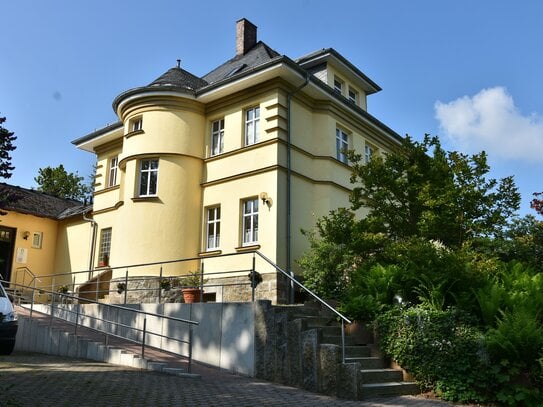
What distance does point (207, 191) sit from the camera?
19.4 m

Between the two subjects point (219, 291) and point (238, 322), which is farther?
point (219, 291)

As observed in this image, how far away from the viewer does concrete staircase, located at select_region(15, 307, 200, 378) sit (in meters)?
11.5

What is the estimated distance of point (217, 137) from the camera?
2002cm

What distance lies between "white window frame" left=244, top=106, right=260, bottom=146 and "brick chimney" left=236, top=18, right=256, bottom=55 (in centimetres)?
533

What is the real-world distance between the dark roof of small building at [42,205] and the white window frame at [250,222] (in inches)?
418

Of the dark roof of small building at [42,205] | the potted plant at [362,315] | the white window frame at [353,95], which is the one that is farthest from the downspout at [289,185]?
the dark roof of small building at [42,205]

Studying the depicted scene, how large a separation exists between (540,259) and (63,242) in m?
21.4

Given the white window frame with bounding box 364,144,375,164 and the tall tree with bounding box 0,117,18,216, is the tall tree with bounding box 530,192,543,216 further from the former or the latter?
the tall tree with bounding box 0,117,18,216

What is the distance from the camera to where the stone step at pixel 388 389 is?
945 cm

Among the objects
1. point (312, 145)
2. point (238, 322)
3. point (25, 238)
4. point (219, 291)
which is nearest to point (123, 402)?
point (238, 322)

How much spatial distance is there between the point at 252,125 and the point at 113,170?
875cm

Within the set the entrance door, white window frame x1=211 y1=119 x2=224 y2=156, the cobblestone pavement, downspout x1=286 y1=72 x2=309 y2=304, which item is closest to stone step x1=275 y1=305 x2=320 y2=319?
the cobblestone pavement

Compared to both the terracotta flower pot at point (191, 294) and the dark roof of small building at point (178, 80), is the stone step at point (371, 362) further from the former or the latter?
the dark roof of small building at point (178, 80)

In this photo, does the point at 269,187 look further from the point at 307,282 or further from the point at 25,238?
the point at 25,238
